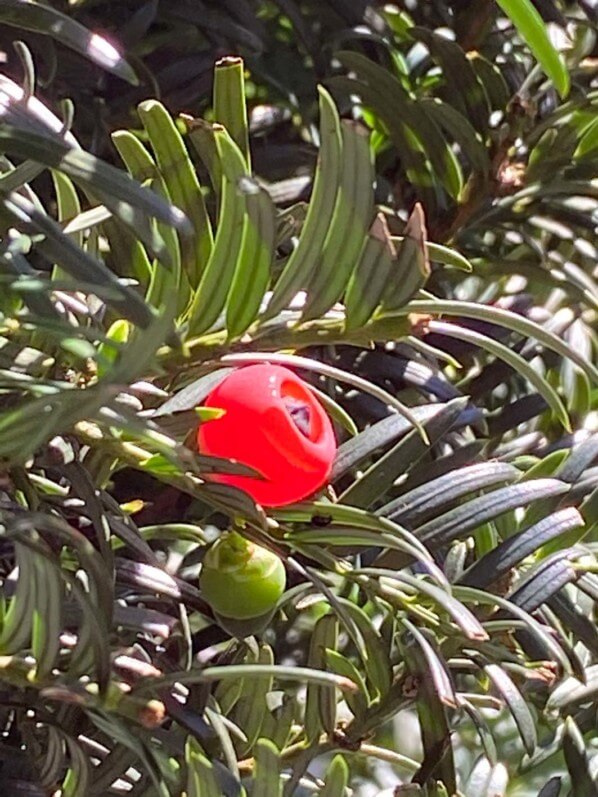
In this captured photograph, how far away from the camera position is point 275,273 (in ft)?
1.69

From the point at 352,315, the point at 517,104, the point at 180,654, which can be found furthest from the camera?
the point at 517,104

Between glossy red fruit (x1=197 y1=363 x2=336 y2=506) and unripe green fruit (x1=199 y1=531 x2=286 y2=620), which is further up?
glossy red fruit (x1=197 y1=363 x2=336 y2=506)

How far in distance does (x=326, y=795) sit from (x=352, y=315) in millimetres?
200

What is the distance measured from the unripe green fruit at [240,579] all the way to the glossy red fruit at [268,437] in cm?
3

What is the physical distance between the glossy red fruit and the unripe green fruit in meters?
0.03

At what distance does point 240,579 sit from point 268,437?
0.20 ft

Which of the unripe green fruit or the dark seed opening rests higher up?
the dark seed opening

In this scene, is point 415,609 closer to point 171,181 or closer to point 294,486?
point 294,486

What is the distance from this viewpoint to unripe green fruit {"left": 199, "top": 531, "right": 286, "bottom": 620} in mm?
428

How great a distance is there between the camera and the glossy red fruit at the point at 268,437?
1.32 ft

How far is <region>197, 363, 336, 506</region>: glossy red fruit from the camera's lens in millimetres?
402

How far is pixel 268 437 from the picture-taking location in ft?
1.33

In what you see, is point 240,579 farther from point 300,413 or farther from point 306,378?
point 306,378

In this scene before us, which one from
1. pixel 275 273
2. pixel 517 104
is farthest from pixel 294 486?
pixel 517 104
